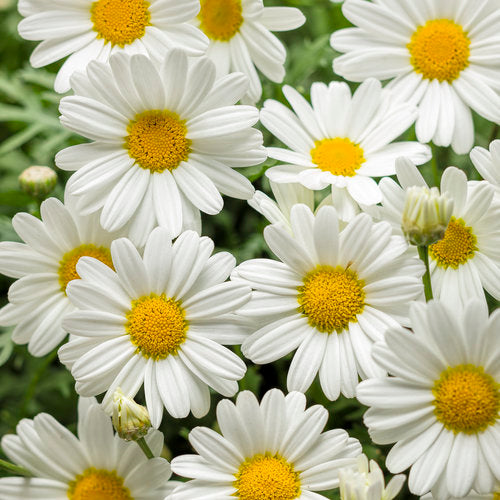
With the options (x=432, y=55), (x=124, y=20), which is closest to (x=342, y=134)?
(x=432, y=55)

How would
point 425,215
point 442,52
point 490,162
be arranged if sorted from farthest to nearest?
1. point 442,52
2. point 490,162
3. point 425,215

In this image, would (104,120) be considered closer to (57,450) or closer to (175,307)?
(175,307)

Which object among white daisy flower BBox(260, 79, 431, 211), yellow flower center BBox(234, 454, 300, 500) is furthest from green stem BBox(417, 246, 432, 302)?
yellow flower center BBox(234, 454, 300, 500)

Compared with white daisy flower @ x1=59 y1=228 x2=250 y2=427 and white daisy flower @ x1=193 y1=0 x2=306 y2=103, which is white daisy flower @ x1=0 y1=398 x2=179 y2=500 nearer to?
white daisy flower @ x1=59 y1=228 x2=250 y2=427

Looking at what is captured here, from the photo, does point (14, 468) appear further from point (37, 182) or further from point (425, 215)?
point (425, 215)

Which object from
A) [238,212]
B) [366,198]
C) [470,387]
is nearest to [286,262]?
[366,198]
